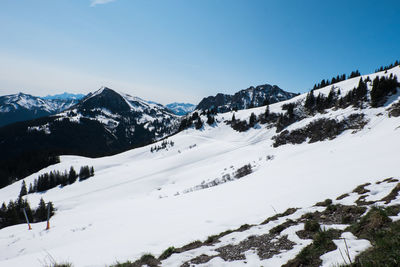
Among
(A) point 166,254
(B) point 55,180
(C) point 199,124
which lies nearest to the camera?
(A) point 166,254

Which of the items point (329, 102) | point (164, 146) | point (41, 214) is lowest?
point (41, 214)

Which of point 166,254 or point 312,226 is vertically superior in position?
point 312,226

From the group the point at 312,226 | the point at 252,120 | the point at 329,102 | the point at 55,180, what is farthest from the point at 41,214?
the point at 329,102

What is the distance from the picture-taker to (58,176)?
7956cm

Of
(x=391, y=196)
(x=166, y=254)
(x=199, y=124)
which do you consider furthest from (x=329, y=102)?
(x=166, y=254)

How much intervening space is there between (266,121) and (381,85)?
127 ft

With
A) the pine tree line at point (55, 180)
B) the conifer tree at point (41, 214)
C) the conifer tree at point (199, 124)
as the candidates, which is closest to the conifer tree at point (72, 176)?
the pine tree line at point (55, 180)

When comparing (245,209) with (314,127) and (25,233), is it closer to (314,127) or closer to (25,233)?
(25,233)

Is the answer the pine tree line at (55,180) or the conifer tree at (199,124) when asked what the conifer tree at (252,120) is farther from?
the pine tree line at (55,180)

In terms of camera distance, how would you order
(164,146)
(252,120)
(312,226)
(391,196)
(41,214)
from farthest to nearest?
1. (164,146)
2. (252,120)
3. (41,214)
4. (391,196)
5. (312,226)

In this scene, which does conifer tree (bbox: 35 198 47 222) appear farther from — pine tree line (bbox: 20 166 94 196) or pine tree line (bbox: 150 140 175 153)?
pine tree line (bbox: 150 140 175 153)

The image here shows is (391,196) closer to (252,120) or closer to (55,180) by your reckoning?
(252,120)

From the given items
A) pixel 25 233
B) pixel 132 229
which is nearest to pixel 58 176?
pixel 25 233

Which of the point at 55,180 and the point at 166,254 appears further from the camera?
the point at 55,180
